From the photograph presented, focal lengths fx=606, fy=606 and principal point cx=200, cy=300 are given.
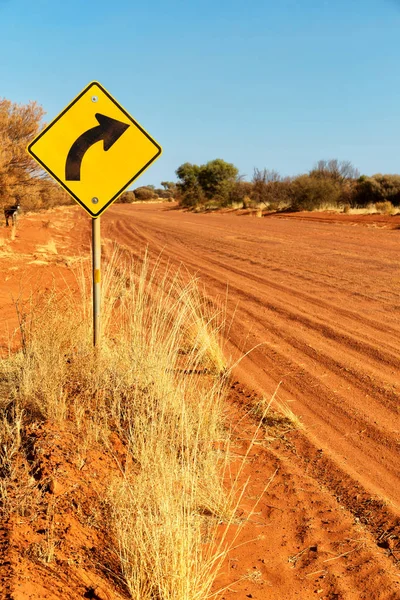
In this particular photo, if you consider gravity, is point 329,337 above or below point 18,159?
below

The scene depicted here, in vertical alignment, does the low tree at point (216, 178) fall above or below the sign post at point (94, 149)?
above

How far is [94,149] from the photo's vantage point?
5.07 meters

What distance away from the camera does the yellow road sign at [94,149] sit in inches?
197

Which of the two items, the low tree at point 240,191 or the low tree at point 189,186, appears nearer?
the low tree at point 240,191

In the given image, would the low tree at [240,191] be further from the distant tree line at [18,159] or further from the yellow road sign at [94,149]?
the yellow road sign at [94,149]

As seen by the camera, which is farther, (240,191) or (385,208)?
(240,191)

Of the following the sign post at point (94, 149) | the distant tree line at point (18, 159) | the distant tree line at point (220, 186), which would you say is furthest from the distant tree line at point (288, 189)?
the sign post at point (94, 149)

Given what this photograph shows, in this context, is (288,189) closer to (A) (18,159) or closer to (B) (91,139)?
(A) (18,159)

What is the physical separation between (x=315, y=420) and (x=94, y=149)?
2.99m

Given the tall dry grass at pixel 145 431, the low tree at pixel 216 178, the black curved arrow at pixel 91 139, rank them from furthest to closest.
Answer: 1. the low tree at pixel 216 178
2. the black curved arrow at pixel 91 139
3. the tall dry grass at pixel 145 431

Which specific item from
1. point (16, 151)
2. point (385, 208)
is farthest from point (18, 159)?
point (385, 208)

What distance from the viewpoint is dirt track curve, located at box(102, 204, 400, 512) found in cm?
491

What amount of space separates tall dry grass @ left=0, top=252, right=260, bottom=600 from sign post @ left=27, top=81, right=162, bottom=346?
1.09 m

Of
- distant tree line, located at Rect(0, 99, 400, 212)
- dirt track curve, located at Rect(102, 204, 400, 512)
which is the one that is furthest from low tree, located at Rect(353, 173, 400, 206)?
dirt track curve, located at Rect(102, 204, 400, 512)
